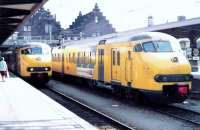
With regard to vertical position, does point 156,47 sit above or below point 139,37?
below

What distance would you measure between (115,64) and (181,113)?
429cm

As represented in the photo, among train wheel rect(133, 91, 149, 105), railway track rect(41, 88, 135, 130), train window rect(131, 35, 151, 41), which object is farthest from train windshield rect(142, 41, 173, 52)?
railway track rect(41, 88, 135, 130)

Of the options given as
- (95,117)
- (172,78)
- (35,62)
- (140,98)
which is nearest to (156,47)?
(172,78)

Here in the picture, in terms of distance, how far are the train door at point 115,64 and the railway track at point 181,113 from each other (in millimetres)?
2570

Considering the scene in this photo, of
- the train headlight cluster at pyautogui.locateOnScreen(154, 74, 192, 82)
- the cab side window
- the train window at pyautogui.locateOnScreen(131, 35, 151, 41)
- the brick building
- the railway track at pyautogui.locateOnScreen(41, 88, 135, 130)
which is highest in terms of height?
the brick building

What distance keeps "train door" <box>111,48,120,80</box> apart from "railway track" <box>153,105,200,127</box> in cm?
257

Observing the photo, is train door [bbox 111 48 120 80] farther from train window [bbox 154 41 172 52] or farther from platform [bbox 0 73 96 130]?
platform [bbox 0 73 96 130]

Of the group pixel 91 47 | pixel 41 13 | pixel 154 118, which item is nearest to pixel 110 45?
pixel 91 47

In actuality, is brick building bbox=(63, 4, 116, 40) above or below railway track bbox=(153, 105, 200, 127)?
above

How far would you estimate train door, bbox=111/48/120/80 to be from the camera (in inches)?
741

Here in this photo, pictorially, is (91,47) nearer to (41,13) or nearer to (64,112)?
(64,112)

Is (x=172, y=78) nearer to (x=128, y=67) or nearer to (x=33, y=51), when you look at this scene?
(x=128, y=67)

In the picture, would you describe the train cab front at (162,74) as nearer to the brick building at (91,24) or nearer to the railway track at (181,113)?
the railway track at (181,113)

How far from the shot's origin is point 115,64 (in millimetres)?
19188
